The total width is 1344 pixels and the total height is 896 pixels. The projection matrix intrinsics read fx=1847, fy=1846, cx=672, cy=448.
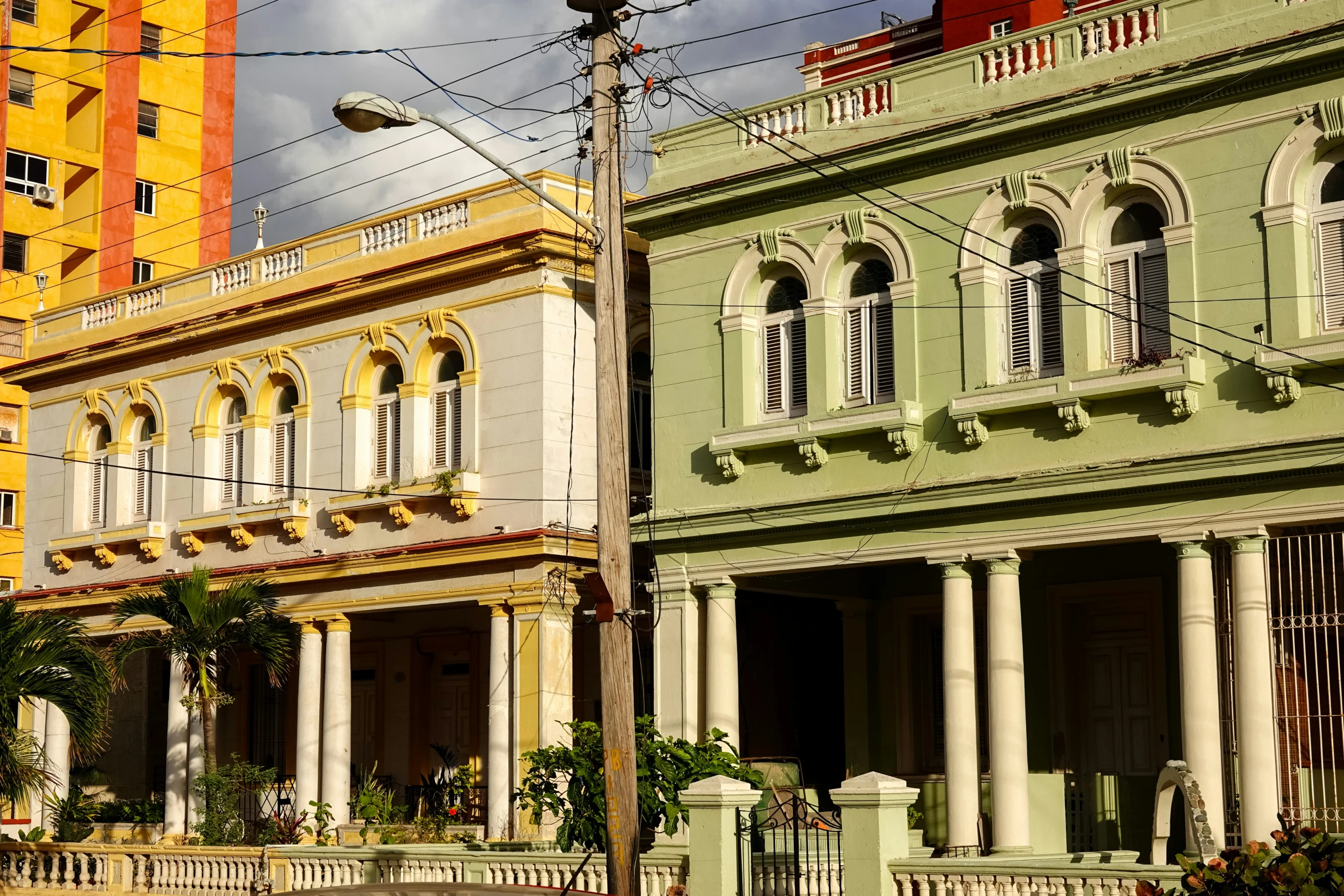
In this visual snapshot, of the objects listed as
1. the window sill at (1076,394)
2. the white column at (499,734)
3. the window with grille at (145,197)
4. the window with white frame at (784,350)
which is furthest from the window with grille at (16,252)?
the window sill at (1076,394)

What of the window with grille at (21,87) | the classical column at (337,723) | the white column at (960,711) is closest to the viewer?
the white column at (960,711)

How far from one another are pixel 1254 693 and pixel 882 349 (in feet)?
19.9

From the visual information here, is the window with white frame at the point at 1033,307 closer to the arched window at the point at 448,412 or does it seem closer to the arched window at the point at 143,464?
the arched window at the point at 448,412

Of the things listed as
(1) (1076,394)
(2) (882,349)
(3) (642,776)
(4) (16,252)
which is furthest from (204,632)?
(4) (16,252)

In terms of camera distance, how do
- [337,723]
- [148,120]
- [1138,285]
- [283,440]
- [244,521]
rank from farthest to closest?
[148,120] → [283,440] → [244,521] → [337,723] → [1138,285]

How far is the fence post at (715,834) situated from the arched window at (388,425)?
39.5 feet

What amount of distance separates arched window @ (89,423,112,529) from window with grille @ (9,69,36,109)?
20655 mm

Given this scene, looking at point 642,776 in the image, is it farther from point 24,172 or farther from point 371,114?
point 24,172

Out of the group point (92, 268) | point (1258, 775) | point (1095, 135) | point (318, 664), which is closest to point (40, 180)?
point (92, 268)

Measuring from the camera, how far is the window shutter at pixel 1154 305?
64.0 feet

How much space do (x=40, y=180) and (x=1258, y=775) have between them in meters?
40.9

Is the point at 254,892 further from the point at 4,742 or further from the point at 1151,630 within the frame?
the point at 1151,630

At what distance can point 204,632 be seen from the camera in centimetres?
2692

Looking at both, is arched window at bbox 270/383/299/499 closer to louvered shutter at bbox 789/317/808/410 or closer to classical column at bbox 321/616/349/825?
classical column at bbox 321/616/349/825
